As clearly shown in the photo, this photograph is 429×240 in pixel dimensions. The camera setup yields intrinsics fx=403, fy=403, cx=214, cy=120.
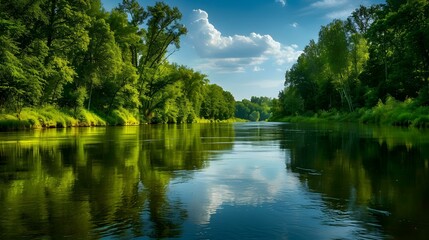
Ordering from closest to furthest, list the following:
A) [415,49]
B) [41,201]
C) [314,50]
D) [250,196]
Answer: [41,201] < [250,196] < [415,49] < [314,50]

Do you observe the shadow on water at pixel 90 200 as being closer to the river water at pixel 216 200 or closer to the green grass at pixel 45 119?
the river water at pixel 216 200

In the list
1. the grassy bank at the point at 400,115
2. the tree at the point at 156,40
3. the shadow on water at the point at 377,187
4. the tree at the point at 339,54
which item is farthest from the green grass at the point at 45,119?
the tree at the point at 339,54

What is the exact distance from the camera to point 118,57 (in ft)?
187

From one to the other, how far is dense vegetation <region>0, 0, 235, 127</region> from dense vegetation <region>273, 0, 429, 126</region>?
2924 cm

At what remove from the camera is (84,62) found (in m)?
53.3

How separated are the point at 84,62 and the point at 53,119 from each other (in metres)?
14.5

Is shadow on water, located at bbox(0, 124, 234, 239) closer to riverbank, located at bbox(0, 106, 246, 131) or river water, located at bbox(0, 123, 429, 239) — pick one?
river water, located at bbox(0, 123, 429, 239)

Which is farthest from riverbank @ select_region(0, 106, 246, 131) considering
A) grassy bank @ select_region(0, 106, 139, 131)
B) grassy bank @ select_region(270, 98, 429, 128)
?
grassy bank @ select_region(270, 98, 429, 128)

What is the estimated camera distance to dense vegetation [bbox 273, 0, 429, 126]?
39.0 m

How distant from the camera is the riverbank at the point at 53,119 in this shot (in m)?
34.2

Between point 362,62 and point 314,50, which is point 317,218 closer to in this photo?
point 362,62

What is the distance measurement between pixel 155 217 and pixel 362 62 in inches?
2977

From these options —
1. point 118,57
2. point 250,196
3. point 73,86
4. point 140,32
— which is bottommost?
point 250,196

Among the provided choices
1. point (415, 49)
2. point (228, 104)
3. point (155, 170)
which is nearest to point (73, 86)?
point (415, 49)
